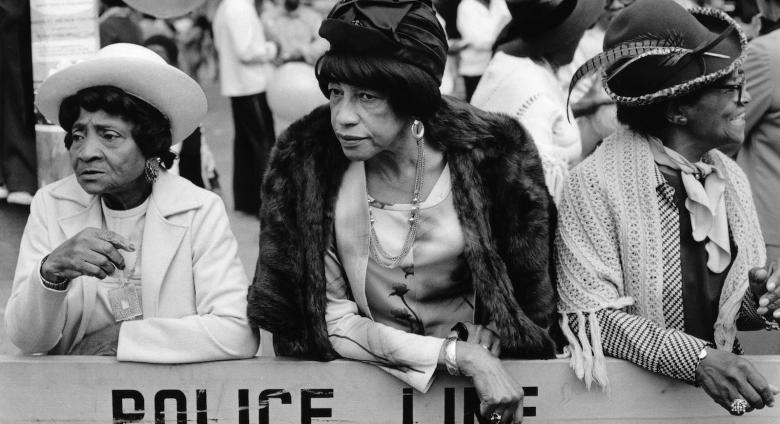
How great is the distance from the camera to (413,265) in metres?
3.13

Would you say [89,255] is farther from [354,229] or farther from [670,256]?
[670,256]

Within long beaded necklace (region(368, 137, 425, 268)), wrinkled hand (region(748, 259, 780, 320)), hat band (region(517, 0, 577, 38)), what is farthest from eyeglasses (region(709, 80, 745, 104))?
hat band (region(517, 0, 577, 38))

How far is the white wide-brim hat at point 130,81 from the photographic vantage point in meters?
3.20

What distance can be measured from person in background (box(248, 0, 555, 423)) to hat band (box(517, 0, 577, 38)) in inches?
55.7

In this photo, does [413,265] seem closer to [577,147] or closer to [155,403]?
[155,403]

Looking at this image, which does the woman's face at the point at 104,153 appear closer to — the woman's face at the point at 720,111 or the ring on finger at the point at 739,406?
the woman's face at the point at 720,111

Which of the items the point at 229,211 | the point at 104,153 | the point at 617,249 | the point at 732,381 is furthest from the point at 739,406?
the point at 229,211

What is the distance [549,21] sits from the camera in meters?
4.47

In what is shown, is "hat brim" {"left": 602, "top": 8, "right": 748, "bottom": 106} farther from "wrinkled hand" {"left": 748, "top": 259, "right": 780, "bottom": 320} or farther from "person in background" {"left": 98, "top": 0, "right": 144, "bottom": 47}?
"person in background" {"left": 98, "top": 0, "right": 144, "bottom": 47}

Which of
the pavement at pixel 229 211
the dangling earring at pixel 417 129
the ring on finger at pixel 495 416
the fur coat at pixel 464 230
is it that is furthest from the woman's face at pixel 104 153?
the pavement at pixel 229 211

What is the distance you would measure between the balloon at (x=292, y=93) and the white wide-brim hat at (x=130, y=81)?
10.4 ft

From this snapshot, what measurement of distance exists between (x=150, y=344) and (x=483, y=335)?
94 cm

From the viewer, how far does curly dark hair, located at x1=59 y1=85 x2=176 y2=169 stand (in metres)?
3.25

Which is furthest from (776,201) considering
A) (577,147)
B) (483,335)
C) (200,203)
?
(200,203)
